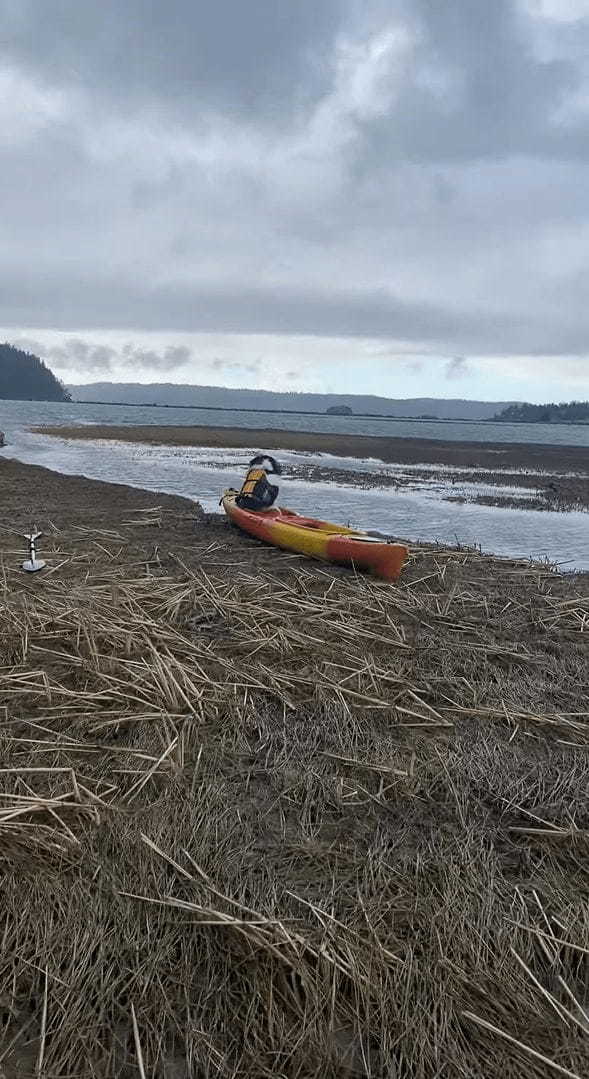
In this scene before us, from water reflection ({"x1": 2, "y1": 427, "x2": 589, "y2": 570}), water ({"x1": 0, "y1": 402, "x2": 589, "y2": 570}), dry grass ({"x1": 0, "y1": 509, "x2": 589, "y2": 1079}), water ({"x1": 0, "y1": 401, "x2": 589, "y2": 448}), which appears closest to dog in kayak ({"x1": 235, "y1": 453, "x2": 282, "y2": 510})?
water reflection ({"x1": 2, "y1": 427, "x2": 589, "y2": 570})

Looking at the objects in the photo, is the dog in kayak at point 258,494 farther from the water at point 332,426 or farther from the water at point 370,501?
the water at point 332,426

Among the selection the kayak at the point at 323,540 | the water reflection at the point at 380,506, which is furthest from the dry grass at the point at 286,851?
the water reflection at the point at 380,506

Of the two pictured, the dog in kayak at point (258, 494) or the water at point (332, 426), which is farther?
the water at point (332, 426)

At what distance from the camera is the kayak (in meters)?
9.32

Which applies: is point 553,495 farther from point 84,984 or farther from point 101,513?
point 84,984

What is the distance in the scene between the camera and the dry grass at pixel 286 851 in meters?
2.73

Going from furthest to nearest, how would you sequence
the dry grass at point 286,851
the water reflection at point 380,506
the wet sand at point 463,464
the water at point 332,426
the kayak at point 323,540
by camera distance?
1. the water at point 332,426
2. the wet sand at point 463,464
3. the water reflection at point 380,506
4. the kayak at point 323,540
5. the dry grass at point 286,851

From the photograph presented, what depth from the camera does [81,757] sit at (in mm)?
4445

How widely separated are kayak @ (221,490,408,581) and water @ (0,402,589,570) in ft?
13.3

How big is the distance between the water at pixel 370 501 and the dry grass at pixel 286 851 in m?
8.23

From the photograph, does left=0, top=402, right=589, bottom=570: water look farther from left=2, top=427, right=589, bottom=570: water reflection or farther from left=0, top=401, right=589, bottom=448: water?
left=0, top=401, right=589, bottom=448: water

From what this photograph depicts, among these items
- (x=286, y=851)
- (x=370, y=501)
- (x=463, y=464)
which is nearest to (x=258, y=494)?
(x=370, y=501)

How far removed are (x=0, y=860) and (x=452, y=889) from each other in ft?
7.93

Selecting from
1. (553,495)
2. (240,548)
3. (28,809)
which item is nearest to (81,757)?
(28,809)
